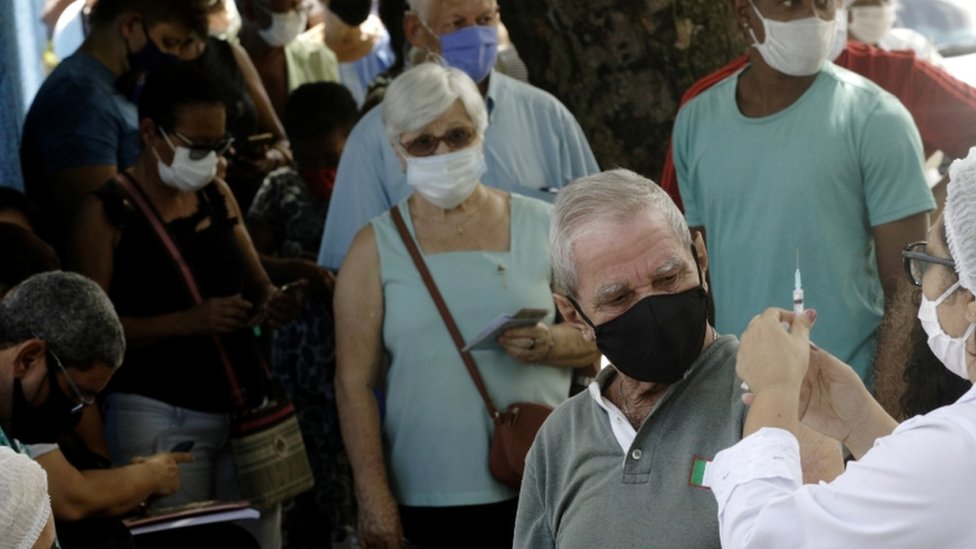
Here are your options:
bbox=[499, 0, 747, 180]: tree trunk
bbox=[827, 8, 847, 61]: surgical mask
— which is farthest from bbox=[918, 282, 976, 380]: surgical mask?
bbox=[499, 0, 747, 180]: tree trunk

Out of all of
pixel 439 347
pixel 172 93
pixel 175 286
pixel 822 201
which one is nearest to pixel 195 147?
pixel 172 93

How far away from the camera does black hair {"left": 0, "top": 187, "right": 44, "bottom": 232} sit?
510 cm

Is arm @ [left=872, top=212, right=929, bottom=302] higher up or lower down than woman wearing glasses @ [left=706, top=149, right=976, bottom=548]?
lower down

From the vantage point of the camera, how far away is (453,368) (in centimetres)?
468

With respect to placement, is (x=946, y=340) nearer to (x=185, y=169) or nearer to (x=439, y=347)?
(x=439, y=347)

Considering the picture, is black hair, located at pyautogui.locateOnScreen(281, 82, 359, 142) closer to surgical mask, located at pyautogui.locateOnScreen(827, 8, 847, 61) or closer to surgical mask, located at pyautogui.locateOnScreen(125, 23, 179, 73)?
surgical mask, located at pyautogui.locateOnScreen(125, 23, 179, 73)

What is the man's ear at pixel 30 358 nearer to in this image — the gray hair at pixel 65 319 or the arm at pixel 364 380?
the gray hair at pixel 65 319

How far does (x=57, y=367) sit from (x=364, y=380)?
3.03 ft

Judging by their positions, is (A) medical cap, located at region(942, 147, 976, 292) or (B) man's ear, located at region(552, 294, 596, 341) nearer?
(A) medical cap, located at region(942, 147, 976, 292)

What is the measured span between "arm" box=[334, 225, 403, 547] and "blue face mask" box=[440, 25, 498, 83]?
0.89 m

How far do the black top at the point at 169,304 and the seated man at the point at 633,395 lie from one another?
218 centimetres

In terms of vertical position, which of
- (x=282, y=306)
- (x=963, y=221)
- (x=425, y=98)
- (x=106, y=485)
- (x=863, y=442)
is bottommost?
(x=282, y=306)

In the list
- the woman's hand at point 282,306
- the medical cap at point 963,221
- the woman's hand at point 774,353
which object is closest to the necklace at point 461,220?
the woman's hand at point 282,306

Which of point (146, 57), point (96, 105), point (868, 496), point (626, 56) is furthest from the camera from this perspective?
point (146, 57)
